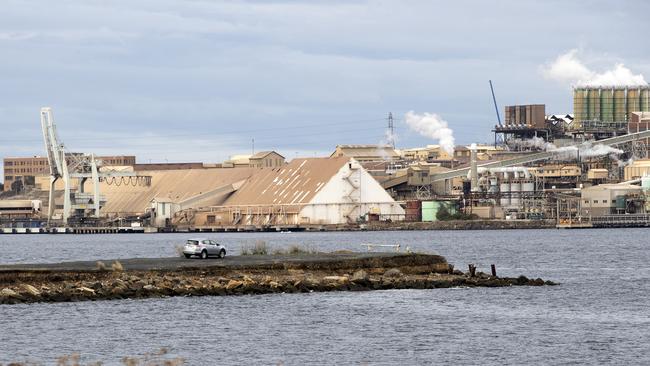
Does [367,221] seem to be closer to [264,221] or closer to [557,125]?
[264,221]

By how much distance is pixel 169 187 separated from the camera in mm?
181375

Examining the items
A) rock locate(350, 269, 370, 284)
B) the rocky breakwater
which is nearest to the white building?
the rocky breakwater

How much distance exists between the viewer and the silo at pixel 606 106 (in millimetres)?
198375

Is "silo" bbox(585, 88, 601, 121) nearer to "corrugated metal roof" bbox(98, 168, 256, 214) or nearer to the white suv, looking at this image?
"corrugated metal roof" bbox(98, 168, 256, 214)

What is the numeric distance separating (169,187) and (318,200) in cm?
3243

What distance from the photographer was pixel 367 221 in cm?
15325

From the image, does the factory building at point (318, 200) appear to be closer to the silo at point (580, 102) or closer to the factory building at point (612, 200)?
the factory building at point (612, 200)

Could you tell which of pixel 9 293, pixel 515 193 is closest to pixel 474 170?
pixel 515 193

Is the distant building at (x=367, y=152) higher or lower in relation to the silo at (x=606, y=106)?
lower

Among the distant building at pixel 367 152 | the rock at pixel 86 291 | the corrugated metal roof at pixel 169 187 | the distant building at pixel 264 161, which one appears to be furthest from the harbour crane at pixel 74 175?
the rock at pixel 86 291

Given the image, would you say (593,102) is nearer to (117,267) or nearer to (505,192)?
(505,192)

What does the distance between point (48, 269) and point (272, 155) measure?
469 feet

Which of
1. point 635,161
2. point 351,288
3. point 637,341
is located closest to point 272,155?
point 635,161

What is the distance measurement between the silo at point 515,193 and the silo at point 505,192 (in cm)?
49
